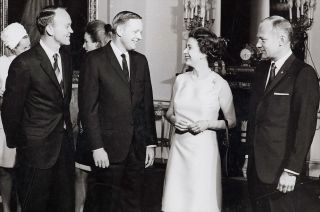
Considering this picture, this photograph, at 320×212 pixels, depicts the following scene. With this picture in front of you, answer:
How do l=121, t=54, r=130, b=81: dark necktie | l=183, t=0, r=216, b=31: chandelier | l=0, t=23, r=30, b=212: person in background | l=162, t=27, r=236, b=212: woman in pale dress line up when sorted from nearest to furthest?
l=121, t=54, r=130, b=81: dark necktie
l=162, t=27, r=236, b=212: woman in pale dress
l=0, t=23, r=30, b=212: person in background
l=183, t=0, r=216, b=31: chandelier

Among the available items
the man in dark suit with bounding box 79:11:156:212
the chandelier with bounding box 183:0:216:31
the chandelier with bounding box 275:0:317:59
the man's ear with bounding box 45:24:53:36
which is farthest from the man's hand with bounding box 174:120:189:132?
the chandelier with bounding box 183:0:216:31

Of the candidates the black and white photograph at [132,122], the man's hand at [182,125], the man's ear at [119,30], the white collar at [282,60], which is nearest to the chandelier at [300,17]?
the black and white photograph at [132,122]

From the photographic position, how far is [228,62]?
19.6ft

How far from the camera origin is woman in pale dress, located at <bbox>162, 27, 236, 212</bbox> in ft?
10.8

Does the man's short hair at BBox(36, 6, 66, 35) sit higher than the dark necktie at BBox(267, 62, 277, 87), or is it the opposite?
the man's short hair at BBox(36, 6, 66, 35)

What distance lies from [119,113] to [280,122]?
39.1 inches

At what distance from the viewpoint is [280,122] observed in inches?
109

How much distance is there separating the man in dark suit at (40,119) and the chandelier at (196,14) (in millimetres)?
3036

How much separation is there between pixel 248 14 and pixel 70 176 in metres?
3.58

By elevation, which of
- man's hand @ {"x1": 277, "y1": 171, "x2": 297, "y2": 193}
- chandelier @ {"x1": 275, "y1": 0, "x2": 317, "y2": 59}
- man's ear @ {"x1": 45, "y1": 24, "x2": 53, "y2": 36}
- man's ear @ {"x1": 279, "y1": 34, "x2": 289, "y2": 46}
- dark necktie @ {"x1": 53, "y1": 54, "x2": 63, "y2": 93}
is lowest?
man's hand @ {"x1": 277, "y1": 171, "x2": 297, "y2": 193}

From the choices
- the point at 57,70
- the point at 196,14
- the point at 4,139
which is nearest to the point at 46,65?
the point at 57,70

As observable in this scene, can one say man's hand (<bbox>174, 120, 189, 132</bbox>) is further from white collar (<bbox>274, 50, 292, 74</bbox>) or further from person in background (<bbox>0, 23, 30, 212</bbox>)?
person in background (<bbox>0, 23, 30, 212</bbox>)

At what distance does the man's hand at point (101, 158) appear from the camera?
309 cm

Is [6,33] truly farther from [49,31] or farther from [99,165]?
[99,165]
